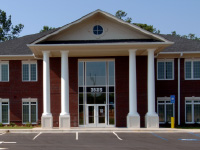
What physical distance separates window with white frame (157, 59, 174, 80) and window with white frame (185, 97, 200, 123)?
244cm

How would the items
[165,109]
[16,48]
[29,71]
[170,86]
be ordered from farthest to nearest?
[16,48] → [29,71] → [165,109] → [170,86]

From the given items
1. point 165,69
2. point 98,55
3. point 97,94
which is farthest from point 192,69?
point 97,94

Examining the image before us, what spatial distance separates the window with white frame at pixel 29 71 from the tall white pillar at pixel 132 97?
8.51 metres

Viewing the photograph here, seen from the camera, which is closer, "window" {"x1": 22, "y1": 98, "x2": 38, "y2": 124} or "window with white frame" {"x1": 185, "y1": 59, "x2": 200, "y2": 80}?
"window with white frame" {"x1": 185, "y1": 59, "x2": 200, "y2": 80}

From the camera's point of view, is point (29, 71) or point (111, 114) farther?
point (29, 71)

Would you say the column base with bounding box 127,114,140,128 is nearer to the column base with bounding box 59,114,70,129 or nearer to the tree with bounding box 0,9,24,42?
the column base with bounding box 59,114,70,129

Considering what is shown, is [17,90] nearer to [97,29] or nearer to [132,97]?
[97,29]

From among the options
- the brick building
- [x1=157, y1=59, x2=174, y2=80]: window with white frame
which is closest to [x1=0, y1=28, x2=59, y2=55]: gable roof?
the brick building

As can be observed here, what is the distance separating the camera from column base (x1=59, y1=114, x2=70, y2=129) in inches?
925

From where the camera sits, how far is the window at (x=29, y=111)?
88.4 feet

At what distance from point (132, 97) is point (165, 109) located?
473 centimetres

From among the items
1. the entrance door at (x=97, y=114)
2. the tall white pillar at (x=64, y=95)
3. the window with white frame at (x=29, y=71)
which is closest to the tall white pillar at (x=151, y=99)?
the entrance door at (x=97, y=114)

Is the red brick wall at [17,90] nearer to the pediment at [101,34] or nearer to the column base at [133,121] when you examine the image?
the pediment at [101,34]

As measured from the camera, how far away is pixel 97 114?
25703mm
